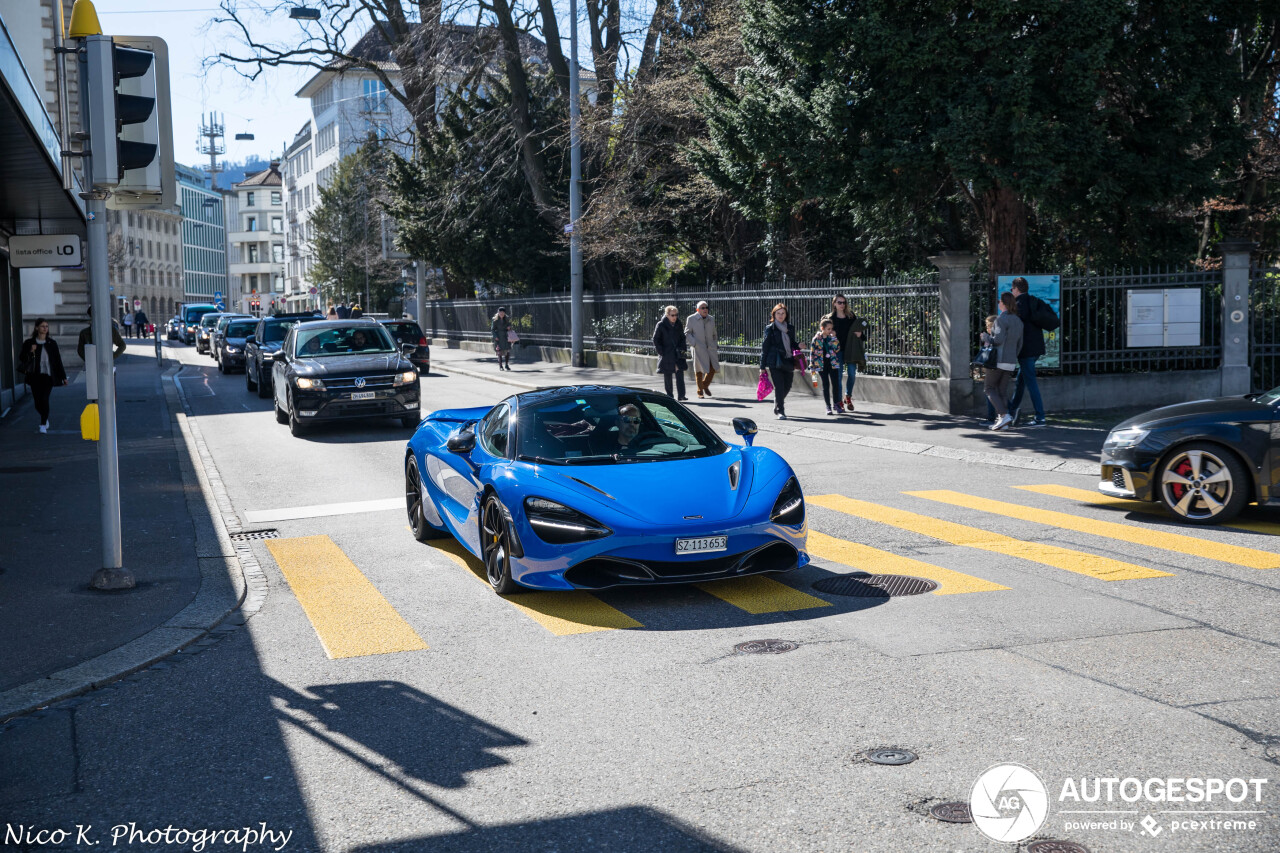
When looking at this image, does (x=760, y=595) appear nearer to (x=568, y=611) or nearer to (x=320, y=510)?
(x=568, y=611)

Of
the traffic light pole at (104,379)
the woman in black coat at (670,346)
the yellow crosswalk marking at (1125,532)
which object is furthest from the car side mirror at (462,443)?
the woman in black coat at (670,346)

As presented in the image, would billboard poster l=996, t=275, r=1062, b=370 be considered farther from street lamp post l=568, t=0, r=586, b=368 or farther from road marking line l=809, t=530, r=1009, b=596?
street lamp post l=568, t=0, r=586, b=368

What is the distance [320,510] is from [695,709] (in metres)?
7.24

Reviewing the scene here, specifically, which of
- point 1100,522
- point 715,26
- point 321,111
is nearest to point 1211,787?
point 1100,522

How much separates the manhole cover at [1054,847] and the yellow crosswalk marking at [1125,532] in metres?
5.02

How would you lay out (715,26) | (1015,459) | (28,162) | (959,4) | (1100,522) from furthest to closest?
(715,26) → (959,4) → (1015,459) → (28,162) → (1100,522)

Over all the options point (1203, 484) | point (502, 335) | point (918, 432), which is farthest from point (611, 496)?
point (502, 335)

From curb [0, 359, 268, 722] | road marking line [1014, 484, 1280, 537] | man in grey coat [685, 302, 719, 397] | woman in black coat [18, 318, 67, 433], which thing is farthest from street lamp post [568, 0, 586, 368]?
road marking line [1014, 484, 1280, 537]

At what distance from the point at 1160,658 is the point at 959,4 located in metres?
14.6

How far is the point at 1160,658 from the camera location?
6.10 meters

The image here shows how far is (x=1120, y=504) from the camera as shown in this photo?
1120 cm

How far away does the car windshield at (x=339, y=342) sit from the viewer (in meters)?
19.5

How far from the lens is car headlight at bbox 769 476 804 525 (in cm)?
773

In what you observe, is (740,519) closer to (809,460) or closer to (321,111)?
(809,460)
